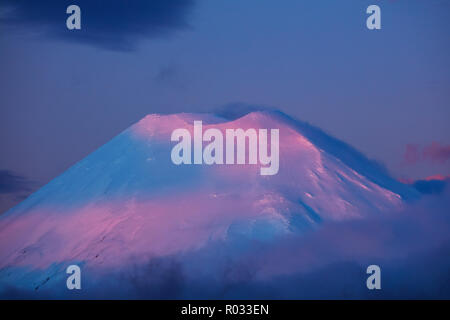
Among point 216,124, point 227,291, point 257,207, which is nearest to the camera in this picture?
point 227,291

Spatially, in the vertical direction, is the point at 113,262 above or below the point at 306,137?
below

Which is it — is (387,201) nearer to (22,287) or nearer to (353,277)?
(353,277)
